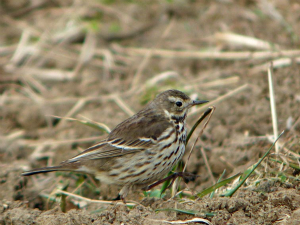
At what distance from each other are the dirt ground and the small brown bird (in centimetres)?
30

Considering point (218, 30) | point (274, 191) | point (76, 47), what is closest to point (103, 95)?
point (76, 47)

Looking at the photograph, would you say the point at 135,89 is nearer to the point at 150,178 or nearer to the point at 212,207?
the point at 150,178

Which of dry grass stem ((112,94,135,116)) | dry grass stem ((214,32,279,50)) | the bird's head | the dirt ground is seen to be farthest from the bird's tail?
dry grass stem ((214,32,279,50))

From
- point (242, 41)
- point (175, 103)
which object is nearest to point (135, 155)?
point (175, 103)

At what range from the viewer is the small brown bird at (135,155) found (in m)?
5.07

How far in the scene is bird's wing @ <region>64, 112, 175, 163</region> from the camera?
5215 millimetres

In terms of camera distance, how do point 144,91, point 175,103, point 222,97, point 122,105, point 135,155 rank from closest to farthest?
1. point 135,155
2. point 175,103
3. point 222,97
4. point 122,105
5. point 144,91

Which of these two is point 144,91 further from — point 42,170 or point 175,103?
point 42,170

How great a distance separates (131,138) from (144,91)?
7.86ft

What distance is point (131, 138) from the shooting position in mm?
5309

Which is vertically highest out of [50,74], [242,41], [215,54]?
[242,41]

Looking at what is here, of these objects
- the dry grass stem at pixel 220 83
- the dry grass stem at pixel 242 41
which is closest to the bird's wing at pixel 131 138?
the dry grass stem at pixel 220 83

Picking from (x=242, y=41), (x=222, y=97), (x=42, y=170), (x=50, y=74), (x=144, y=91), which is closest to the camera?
(x=42, y=170)

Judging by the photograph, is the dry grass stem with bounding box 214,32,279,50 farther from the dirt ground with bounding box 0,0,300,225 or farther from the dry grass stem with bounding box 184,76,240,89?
the dry grass stem with bounding box 184,76,240,89
